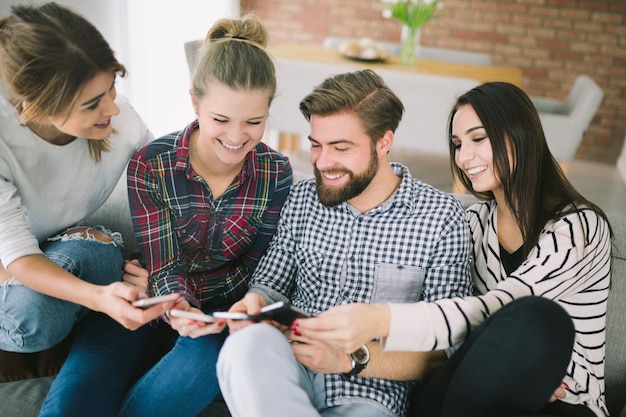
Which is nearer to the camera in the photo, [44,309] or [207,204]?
[44,309]

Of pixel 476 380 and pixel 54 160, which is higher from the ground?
pixel 54 160

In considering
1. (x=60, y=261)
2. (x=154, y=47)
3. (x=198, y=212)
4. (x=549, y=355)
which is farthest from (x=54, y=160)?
(x=154, y=47)

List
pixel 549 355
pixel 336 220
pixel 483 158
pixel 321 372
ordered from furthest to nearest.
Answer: pixel 336 220
pixel 483 158
pixel 321 372
pixel 549 355

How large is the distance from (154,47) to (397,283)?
2.71m

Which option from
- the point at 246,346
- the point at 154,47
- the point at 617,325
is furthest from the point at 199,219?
the point at 154,47

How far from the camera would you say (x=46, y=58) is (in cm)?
132

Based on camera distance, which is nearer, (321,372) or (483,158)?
(321,372)

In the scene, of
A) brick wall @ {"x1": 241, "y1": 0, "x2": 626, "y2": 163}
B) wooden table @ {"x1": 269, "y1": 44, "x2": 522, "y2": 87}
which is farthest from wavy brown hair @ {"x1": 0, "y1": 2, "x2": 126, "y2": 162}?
brick wall @ {"x1": 241, "y1": 0, "x2": 626, "y2": 163}

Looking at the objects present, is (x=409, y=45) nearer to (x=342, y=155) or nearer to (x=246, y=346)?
(x=342, y=155)

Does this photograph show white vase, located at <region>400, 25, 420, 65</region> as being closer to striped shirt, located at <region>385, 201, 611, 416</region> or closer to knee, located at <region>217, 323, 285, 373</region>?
striped shirt, located at <region>385, 201, 611, 416</region>

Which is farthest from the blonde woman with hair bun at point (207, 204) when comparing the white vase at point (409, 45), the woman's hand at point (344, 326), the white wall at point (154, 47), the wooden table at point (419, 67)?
the white vase at point (409, 45)

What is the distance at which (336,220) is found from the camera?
1.61m

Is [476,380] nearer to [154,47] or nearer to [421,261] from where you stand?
[421,261]

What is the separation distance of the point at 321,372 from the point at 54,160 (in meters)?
0.91
